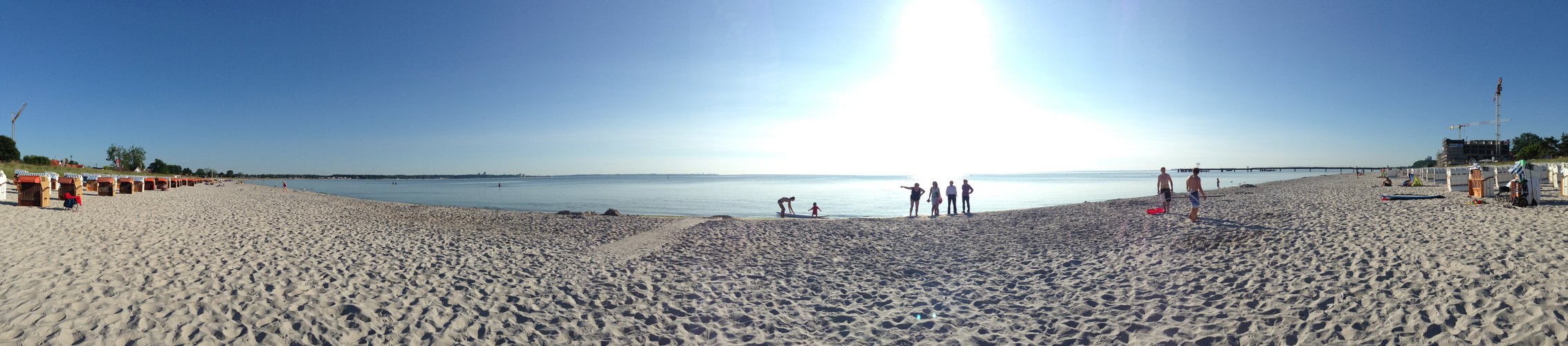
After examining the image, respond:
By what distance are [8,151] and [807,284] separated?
3679 inches

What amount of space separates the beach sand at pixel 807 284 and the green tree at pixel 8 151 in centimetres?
7481

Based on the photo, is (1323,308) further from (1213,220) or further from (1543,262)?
(1213,220)

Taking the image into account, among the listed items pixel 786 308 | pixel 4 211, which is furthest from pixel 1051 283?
pixel 4 211

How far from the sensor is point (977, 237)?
41.9 feet

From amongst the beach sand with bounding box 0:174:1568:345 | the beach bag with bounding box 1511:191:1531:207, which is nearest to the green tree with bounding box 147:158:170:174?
the beach sand with bounding box 0:174:1568:345

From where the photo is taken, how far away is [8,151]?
55312mm

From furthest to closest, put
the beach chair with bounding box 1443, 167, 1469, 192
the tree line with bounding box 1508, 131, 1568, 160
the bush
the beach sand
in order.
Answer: the tree line with bounding box 1508, 131, 1568, 160
the bush
the beach chair with bounding box 1443, 167, 1469, 192
the beach sand

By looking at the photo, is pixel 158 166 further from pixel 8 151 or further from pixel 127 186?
pixel 127 186

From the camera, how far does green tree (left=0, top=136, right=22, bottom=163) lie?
2124 inches

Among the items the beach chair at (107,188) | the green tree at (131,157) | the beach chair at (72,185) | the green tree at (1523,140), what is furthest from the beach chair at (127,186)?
the green tree at (1523,140)

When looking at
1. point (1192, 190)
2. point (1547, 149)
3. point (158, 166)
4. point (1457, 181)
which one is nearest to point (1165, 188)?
point (1192, 190)

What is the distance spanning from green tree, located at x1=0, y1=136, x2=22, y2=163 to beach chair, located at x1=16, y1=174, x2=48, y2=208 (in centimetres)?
6765

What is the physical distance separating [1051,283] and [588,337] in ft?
19.7

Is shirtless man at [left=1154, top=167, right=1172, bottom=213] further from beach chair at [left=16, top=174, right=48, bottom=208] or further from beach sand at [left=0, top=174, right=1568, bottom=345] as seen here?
beach chair at [left=16, top=174, right=48, bottom=208]
